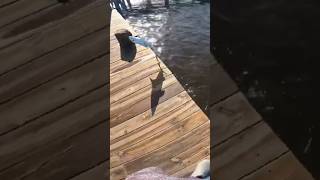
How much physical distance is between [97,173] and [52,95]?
403 mm

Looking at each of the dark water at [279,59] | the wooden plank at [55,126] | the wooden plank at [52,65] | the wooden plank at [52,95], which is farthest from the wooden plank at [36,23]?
the dark water at [279,59]

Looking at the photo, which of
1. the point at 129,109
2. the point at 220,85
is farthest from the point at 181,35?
the point at 220,85

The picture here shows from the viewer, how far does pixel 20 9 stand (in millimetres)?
2209

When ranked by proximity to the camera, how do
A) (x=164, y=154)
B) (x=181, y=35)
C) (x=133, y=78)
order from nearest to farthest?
1. (x=164, y=154)
2. (x=133, y=78)
3. (x=181, y=35)

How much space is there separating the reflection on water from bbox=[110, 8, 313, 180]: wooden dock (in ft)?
6.99

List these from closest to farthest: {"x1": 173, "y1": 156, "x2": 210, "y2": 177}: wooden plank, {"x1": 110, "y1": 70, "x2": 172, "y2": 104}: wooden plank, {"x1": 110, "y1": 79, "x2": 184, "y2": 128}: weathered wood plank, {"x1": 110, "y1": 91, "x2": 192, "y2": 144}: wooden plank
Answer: {"x1": 173, "y1": 156, "x2": 210, "y2": 177}: wooden plank
{"x1": 110, "y1": 91, "x2": 192, "y2": 144}: wooden plank
{"x1": 110, "y1": 79, "x2": 184, "y2": 128}: weathered wood plank
{"x1": 110, "y1": 70, "x2": 172, "y2": 104}: wooden plank

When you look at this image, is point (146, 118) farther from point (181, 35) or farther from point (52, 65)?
point (181, 35)

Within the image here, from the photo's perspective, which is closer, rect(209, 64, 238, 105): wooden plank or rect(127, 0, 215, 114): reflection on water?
rect(209, 64, 238, 105): wooden plank

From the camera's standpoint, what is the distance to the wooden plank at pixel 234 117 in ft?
7.50

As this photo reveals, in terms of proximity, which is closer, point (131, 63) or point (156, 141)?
point (156, 141)

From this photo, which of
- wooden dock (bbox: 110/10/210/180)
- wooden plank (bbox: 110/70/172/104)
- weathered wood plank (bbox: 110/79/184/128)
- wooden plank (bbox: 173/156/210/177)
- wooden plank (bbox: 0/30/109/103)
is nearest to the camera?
wooden plank (bbox: 0/30/109/103)

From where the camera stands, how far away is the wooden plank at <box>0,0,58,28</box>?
2190 millimetres

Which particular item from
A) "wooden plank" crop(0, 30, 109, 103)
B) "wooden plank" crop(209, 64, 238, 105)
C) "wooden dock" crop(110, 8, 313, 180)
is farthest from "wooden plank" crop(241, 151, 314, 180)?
"wooden plank" crop(0, 30, 109, 103)

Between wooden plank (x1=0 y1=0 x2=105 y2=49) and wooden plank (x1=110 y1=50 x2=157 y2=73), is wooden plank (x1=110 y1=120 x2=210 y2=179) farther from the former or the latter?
wooden plank (x1=0 y1=0 x2=105 y2=49)
